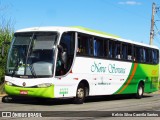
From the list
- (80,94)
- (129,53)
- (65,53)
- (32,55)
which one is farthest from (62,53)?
(129,53)

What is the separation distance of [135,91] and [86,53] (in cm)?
707

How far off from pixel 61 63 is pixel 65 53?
1.42 ft

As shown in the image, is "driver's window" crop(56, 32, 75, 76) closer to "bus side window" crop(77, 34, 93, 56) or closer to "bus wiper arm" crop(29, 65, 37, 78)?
"bus side window" crop(77, 34, 93, 56)

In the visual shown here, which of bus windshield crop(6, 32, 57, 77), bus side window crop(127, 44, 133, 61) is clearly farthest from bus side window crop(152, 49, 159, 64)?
bus windshield crop(6, 32, 57, 77)

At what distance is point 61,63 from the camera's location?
688 inches

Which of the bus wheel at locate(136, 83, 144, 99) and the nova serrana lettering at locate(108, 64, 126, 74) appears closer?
the nova serrana lettering at locate(108, 64, 126, 74)

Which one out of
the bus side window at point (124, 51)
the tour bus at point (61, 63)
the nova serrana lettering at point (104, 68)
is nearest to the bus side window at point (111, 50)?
the tour bus at point (61, 63)

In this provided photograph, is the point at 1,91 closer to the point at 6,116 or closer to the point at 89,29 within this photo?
the point at 89,29

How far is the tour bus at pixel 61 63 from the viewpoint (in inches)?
672

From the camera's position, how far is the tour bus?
56.0 ft

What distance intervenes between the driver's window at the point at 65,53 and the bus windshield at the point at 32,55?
37cm

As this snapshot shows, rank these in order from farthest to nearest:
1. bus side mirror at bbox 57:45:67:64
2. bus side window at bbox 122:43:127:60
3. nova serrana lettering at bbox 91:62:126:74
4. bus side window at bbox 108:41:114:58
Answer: bus side window at bbox 122:43:127:60 → bus side window at bbox 108:41:114:58 → nova serrana lettering at bbox 91:62:126:74 → bus side mirror at bbox 57:45:67:64

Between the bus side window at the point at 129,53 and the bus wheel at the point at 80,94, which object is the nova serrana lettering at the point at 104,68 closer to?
the bus side window at the point at 129,53

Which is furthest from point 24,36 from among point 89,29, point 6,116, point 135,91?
point 135,91
